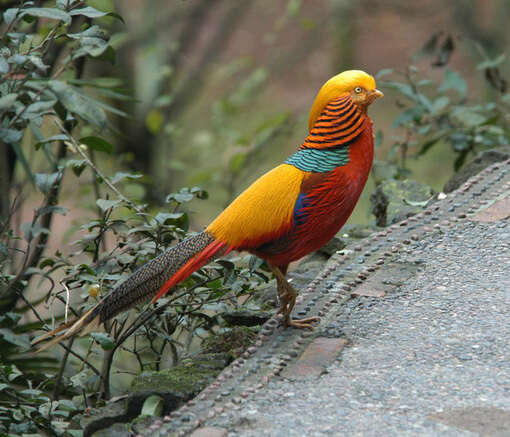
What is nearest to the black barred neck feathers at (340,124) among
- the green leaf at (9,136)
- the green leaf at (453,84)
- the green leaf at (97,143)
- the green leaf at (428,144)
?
the green leaf at (97,143)

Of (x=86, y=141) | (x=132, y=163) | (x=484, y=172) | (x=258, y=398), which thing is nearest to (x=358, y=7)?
(x=132, y=163)

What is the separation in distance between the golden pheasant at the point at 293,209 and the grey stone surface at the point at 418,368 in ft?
1.27

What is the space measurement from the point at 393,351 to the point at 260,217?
76 cm

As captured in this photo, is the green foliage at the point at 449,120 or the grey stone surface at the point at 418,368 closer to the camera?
the grey stone surface at the point at 418,368

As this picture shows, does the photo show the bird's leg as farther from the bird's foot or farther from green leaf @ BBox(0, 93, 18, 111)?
green leaf @ BBox(0, 93, 18, 111)

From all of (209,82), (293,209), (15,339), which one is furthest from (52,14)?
(209,82)

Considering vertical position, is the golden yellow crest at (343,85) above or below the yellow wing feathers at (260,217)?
above

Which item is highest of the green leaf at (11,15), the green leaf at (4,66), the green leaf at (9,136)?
the green leaf at (11,15)

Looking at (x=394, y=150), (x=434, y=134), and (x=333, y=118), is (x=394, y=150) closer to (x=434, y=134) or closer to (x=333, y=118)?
(x=434, y=134)

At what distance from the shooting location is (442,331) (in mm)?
3248

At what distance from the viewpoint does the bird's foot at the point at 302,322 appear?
3.39 m

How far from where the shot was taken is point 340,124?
3340 mm

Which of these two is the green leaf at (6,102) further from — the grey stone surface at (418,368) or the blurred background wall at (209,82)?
the blurred background wall at (209,82)

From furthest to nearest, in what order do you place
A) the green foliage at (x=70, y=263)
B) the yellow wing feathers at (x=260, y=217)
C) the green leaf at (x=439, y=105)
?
the green leaf at (x=439, y=105), the yellow wing feathers at (x=260, y=217), the green foliage at (x=70, y=263)
